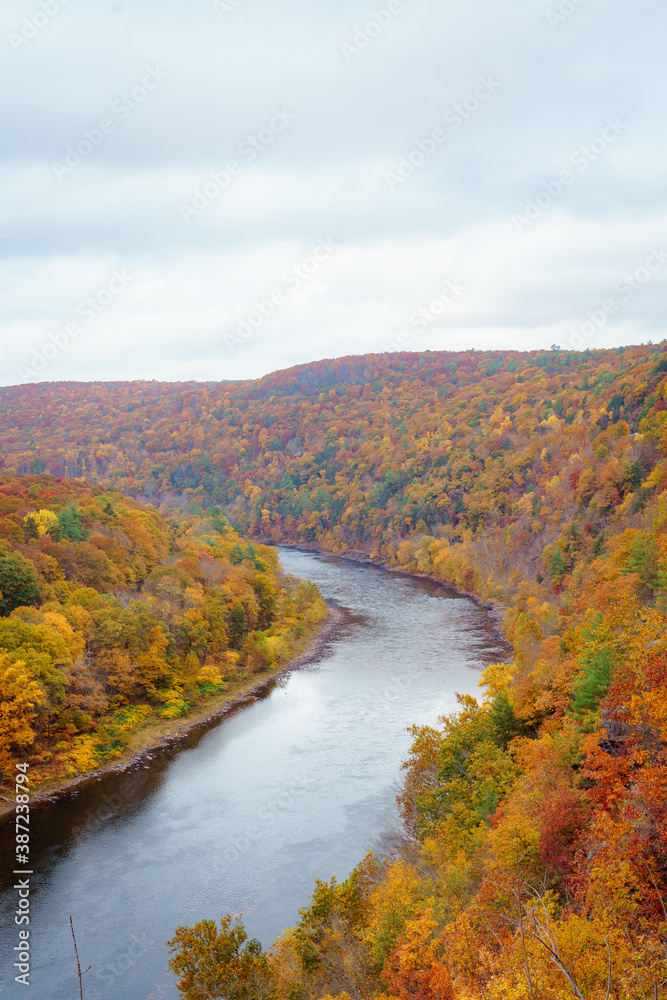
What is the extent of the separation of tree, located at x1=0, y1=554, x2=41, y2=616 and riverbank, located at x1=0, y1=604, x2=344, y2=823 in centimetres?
1293

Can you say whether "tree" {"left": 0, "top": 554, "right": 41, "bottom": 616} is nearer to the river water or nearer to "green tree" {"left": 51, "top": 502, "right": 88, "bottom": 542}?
"green tree" {"left": 51, "top": 502, "right": 88, "bottom": 542}

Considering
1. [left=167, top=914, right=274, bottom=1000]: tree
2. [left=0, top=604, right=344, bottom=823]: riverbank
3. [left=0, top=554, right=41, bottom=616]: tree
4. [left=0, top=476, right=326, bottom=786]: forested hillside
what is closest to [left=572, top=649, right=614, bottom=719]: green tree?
[left=167, top=914, right=274, bottom=1000]: tree

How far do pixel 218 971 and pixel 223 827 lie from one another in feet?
54.9

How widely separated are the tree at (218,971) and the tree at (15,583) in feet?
107

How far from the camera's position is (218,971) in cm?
2147

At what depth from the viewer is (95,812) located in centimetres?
3916

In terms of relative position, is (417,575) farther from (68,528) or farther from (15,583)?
(15,583)

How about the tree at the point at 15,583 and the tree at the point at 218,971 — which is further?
the tree at the point at 15,583

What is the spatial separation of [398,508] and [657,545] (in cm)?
9613

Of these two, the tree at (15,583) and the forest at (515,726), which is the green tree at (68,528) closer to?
the forest at (515,726)

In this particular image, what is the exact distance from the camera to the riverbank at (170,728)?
136 ft

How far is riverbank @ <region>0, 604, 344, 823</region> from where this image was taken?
41.3 metres

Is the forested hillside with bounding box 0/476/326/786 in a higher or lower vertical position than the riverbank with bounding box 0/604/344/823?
higher

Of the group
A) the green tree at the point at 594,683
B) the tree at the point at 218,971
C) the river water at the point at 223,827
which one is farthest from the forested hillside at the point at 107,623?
the green tree at the point at 594,683
